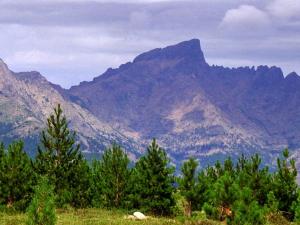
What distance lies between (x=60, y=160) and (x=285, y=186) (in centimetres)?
2341

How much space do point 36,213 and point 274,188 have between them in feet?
105

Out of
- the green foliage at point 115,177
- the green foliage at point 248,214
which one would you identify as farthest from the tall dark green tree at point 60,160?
the green foliage at point 248,214

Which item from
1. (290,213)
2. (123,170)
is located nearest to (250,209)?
(290,213)

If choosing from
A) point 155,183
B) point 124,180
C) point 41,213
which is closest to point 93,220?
point 155,183

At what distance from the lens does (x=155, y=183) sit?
182 ft

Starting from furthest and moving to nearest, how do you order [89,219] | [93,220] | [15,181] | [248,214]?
[15,181] < [89,219] < [93,220] < [248,214]

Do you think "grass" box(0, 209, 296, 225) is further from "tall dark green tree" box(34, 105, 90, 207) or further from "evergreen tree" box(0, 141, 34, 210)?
"tall dark green tree" box(34, 105, 90, 207)

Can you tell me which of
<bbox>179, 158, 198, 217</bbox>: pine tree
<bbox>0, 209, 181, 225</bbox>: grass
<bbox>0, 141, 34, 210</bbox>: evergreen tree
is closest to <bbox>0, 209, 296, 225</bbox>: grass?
<bbox>0, 209, 181, 225</bbox>: grass

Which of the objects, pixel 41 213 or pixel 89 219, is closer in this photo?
pixel 41 213

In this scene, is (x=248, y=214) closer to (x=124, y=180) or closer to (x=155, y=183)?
(x=155, y=183)

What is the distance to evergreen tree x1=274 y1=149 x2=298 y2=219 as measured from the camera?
2179 inches

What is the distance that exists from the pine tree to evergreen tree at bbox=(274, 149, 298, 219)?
8320 millimetres

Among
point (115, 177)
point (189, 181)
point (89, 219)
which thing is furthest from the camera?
point (115, 177)

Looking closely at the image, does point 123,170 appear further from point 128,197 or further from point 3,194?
point 3,194
